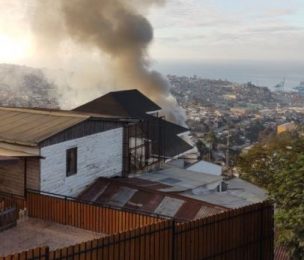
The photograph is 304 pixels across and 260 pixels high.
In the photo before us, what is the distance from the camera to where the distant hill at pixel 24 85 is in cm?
8800

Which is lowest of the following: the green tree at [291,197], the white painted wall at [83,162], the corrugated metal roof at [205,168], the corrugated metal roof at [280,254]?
the corrugated metal roof at [205,168]

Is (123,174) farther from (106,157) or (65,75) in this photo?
(65,75)

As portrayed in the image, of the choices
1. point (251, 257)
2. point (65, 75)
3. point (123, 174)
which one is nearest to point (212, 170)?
point (123, 174)

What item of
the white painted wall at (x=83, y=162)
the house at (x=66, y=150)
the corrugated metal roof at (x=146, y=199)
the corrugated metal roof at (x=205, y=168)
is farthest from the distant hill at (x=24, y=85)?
the corrugated metal roof at (x=146, y=199)

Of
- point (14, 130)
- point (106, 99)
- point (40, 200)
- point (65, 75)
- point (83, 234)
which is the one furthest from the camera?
point (65, 75)

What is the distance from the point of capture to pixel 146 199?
57.1 feet

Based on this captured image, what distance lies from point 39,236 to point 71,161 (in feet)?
15.3

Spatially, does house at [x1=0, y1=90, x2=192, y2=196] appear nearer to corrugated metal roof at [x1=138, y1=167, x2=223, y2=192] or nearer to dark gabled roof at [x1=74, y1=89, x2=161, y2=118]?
corrugated metal roof at [x1=138, y1=167, x2=223, y2=192]

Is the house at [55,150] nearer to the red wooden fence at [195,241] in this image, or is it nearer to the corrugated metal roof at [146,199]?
the corrugated metal roof at [146,199]

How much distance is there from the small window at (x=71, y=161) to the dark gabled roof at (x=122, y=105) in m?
12.7

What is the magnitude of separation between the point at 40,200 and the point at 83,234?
7.19 feet

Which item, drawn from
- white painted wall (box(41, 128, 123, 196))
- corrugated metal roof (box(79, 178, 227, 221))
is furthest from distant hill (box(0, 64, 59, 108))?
corrugated metal roof (box(79, 178, 227, 221))

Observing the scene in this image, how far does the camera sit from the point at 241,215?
1023cm

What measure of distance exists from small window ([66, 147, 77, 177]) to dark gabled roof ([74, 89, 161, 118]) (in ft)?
41.6
